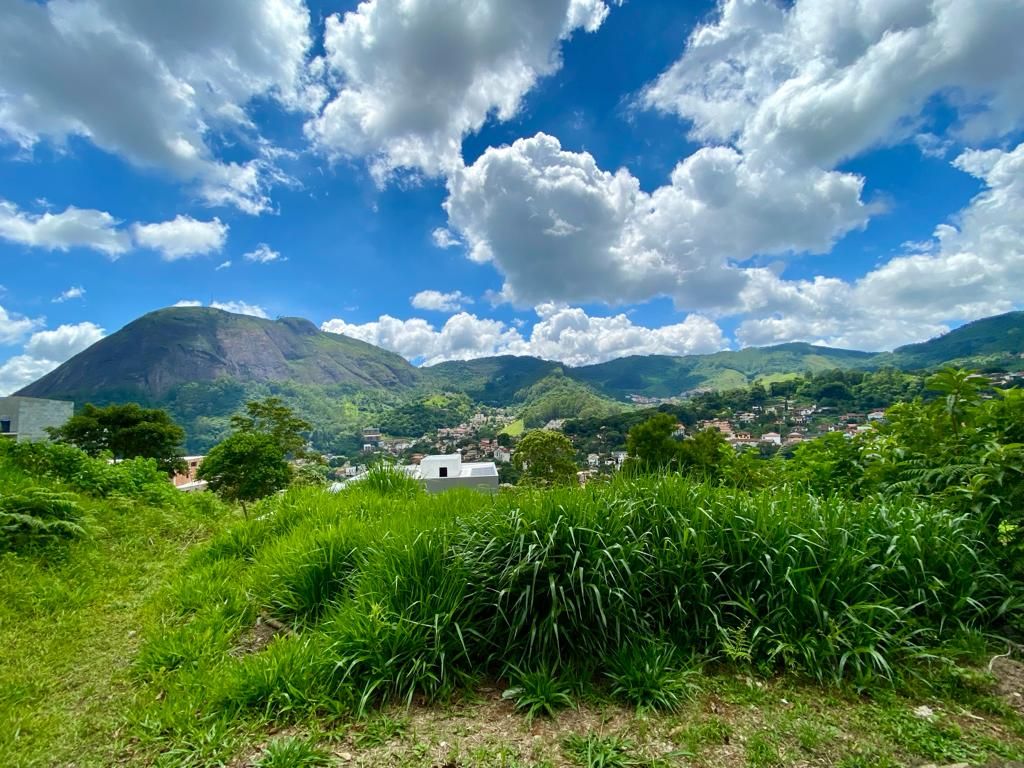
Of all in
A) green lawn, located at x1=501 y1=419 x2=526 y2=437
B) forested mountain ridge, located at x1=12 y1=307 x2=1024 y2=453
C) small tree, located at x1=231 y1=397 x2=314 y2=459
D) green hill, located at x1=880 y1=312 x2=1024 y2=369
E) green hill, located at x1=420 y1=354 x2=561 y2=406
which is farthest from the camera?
green hill, located at x1=420 y1=354 x2=561 y2=406

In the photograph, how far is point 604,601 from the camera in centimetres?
246

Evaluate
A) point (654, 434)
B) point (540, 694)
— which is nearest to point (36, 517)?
point (540, 694)

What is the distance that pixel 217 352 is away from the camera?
156875mm

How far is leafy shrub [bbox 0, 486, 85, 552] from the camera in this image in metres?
3.95

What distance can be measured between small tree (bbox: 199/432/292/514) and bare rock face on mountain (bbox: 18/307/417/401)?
452 feet

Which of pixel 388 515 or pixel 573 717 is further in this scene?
pixel 388 515

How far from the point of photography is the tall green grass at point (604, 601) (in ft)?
7.40

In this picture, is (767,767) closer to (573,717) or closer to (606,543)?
(573,717)

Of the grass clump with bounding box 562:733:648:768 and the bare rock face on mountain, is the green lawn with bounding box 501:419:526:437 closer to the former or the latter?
the grass clump with bounding box 562:733:648:768

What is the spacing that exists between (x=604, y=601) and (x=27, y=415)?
203ft

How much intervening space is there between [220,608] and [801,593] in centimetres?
388

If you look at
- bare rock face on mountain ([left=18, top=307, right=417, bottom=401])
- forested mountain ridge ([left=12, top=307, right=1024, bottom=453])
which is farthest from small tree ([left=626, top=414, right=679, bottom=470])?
bare rock face on mountain ([left=18, top=307, right=417, bottom=401])

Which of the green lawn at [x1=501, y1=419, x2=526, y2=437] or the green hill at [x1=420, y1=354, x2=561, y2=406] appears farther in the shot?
the green hill at [x1=420, y1=354, x2=561, y2=406]

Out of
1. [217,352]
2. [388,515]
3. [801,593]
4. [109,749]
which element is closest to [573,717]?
[801,593]
